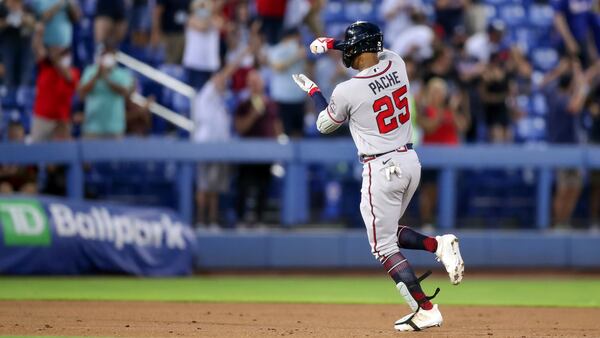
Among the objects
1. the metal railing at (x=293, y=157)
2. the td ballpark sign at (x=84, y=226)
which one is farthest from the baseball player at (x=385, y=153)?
the metal railing at (x=293, y=157)

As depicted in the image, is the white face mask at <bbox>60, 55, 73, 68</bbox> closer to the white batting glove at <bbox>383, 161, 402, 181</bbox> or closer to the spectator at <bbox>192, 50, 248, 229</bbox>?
the spectator at <bbox>192, 50, 248, 229</bbox>

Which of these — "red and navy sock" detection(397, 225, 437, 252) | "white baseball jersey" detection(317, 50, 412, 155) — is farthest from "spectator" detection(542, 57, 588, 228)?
"white baseball jersey" detection(317, 50, 412, 155)

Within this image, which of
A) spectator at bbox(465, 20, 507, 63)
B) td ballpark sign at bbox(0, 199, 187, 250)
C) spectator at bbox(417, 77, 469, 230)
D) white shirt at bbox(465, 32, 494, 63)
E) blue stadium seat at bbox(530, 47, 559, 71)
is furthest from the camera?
blue stadium seat at bbox(530, 47, 559, 71)

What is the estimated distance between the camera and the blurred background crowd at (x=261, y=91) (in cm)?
1338

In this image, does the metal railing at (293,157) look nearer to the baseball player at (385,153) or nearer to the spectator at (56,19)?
the spectator at (56,19)

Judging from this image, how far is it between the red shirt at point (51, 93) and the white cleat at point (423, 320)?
6.97 meters

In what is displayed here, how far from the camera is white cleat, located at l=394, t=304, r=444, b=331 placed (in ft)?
23.3

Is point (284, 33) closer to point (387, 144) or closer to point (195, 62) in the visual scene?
point (195, 62)

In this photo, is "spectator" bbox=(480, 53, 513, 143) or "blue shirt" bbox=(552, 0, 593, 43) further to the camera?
"blue shirt" bbox=(552, 0, 593, 43)

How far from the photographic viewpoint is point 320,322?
7.95m

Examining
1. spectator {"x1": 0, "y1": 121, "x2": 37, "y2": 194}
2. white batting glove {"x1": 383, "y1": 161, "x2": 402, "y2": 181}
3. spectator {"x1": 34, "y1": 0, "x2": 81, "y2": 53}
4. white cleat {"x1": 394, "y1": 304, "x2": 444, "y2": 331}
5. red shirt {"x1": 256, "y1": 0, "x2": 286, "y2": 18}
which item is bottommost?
white cleat {"x1": 394, "y1": 304, "x2": 444, "y2": 331}

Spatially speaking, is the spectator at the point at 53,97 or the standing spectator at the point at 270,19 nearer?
the spectator at the point at 53,97

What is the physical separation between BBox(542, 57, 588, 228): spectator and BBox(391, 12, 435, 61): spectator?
1764 mm

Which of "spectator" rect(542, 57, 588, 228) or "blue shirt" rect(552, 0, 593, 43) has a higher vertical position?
"blue shirt" rect(552, 0, 593, 43)
